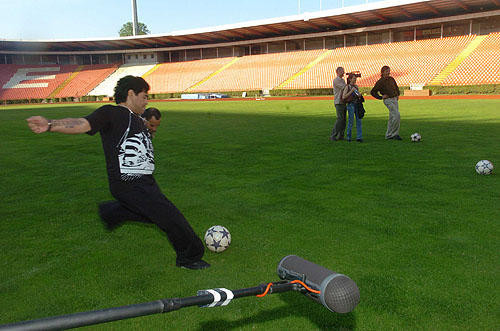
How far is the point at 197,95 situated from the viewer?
47906mm

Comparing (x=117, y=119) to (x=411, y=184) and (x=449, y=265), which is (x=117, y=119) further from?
(x=411, y=184)

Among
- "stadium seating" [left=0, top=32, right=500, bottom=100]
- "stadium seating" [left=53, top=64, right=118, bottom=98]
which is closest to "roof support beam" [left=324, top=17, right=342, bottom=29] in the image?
"stadium seating" [left=0, top=32, right=500, bottom=100]

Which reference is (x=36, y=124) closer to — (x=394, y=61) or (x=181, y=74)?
(x=394, y=61)

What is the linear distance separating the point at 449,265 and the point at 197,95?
151 ft

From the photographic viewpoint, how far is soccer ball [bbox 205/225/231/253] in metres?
4.24

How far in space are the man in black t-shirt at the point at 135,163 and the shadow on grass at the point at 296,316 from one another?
0.97 m

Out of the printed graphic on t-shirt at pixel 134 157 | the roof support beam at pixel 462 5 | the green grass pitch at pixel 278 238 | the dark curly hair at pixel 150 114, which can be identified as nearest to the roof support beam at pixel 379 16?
the roof support beam at pixel 462 5

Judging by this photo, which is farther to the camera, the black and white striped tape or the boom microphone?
the boom microphone

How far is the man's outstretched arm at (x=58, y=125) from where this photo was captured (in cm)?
296

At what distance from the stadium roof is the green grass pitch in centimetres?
3842

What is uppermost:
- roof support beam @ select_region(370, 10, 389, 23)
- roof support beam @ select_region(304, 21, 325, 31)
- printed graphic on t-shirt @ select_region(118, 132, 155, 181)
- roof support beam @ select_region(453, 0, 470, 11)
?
roof support beam @ select_region(304, 21, 325, 31)

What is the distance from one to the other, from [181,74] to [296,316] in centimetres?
5877

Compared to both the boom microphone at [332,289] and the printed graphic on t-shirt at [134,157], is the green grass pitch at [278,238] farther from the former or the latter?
the printed graphic on t-shirt at [134,157]

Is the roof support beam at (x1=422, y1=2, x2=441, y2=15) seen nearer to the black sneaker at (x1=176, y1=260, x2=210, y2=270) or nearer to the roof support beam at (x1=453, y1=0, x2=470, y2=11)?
the roof support beam at (x1=453, y1=0, x2=470, y2=11)
